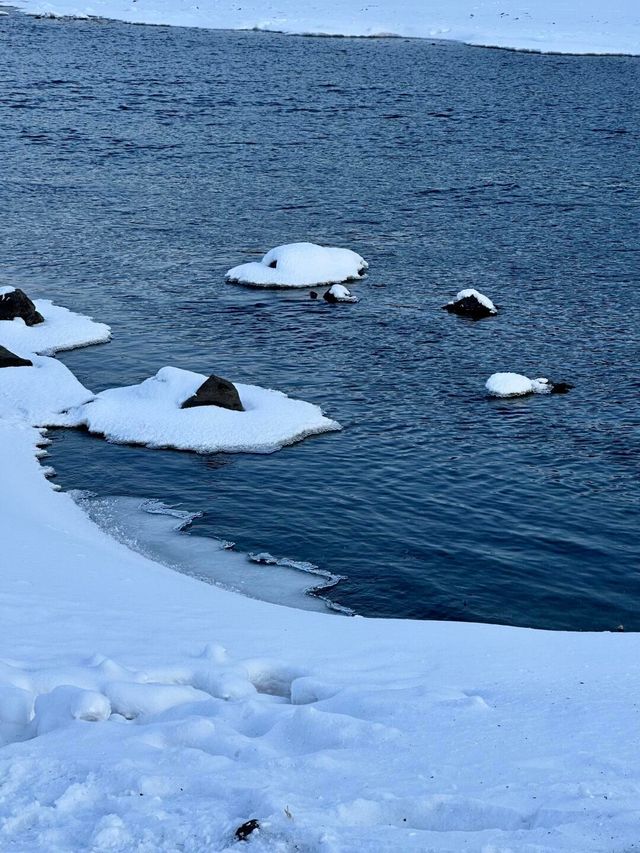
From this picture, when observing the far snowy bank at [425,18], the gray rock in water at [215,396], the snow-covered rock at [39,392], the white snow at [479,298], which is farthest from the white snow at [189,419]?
the far snowy bank at [425,18]

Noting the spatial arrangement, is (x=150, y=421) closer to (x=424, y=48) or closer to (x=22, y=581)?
(x=22, y=581)

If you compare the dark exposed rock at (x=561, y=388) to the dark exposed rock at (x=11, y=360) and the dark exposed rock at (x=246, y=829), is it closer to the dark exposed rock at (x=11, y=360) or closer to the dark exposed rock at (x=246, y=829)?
the dark exposed rock at (x=11, y=360)

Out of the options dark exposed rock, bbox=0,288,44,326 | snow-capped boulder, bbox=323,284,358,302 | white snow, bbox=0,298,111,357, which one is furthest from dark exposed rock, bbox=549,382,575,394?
dark exposed rock, bbox=0,288,44,326

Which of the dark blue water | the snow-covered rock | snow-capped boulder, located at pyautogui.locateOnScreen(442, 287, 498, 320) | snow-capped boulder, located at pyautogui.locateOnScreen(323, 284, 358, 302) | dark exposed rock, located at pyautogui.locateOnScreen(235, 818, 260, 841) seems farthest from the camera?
snow-capped boulder, located at pyautogui.locateOnScreen(323, 284, 358, 302)

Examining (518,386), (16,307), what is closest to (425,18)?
(16,307)

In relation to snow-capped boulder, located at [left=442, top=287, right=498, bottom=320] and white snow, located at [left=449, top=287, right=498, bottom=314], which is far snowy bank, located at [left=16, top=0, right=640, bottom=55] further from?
snow-capped boulder, located at [left=442, top=287, right=498, bottom=320]

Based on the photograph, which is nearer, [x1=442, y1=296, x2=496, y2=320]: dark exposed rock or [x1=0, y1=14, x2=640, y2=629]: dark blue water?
[x1=0, y1=14, x2=640, y2=629]: dark blue water

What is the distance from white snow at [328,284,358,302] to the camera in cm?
3312

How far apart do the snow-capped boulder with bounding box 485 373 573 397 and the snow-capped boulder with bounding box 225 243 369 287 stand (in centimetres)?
990

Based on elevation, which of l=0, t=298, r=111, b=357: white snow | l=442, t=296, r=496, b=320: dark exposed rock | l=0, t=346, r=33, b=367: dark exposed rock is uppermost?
l=442, t=296, r=496, b=320: dark exposed rock

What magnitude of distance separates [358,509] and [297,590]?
3146mm

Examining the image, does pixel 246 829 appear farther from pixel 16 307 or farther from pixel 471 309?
pixel 471 309

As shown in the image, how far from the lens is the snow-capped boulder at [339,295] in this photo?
3312 centimetres

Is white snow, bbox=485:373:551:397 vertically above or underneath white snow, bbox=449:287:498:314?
underneath
